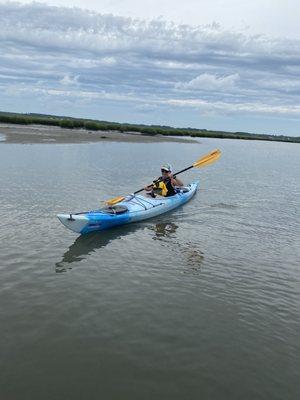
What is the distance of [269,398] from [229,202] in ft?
56.6

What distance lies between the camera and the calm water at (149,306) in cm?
732

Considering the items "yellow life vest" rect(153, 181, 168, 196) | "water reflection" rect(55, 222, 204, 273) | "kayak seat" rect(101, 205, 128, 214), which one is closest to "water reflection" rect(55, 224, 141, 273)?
"water reflection" rect(55, 222, 204, 273)

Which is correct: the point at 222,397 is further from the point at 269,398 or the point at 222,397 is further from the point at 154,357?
the point at 154,357

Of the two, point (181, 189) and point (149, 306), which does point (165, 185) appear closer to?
point (181, 189)

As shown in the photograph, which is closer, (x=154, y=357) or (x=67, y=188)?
(x=154, y=357)

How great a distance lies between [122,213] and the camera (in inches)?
668

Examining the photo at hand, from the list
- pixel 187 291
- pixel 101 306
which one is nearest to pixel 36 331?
pixel 101 306

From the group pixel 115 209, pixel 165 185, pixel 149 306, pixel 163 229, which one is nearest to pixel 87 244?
pixel 115 209

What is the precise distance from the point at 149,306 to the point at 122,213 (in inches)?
282

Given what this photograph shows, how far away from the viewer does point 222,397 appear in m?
7.04

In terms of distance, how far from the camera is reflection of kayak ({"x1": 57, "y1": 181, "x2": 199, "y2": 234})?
14.8 metres

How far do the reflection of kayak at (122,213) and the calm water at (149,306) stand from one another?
16.6 inches

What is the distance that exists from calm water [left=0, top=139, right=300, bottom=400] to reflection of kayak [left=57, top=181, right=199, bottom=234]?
1.38ft

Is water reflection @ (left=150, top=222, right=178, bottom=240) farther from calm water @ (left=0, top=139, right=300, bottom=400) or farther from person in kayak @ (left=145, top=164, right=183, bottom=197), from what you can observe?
person in kayak @ (left=145, top=164, right=183, bottom=197)
